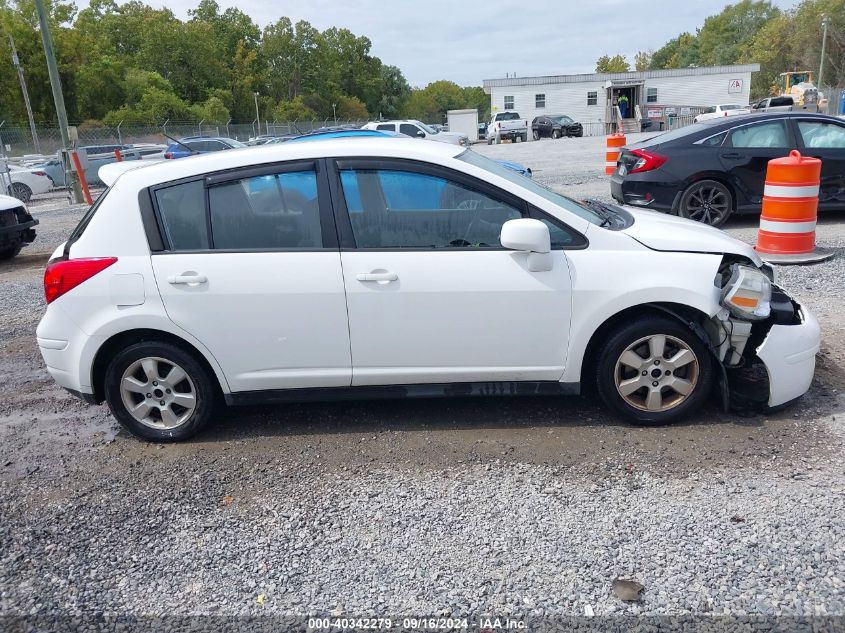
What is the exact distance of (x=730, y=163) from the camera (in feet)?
30.5

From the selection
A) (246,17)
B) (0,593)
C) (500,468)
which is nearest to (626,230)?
(500,468)

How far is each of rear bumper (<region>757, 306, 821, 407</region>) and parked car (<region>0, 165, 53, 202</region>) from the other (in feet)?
72.0

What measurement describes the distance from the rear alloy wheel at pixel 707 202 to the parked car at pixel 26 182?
19.3 m

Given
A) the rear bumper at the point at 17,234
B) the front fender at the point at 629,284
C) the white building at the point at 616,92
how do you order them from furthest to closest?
1. the white building at the point at 616,92
2. the rear bumper at the point at 17,234
3. the front fender at the point at 629,284

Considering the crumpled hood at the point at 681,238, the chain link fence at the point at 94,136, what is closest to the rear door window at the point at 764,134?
the crumpled hood at the point at 681,238

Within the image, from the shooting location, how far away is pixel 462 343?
3.87 m

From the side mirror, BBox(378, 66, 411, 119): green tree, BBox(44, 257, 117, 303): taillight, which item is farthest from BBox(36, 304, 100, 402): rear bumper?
BBox(378, 66, 411, 119): green tree

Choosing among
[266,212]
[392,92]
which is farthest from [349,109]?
[266,212]

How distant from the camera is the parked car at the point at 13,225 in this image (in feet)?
32.8

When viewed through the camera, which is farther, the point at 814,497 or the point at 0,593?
the point at 814,497

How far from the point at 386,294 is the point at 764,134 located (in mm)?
7829

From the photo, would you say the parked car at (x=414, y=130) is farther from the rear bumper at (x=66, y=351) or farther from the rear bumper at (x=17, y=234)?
the rear bumper at (x=66, y=351)

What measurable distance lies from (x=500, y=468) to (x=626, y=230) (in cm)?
161

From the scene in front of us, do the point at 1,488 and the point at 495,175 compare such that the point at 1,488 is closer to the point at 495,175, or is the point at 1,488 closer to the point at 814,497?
the point at 495,175
